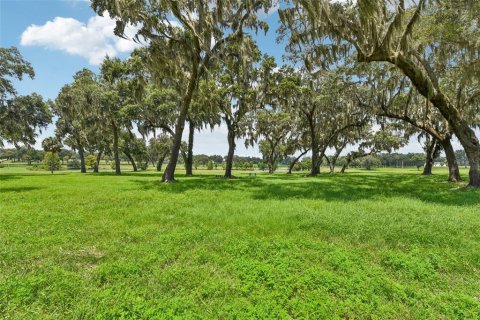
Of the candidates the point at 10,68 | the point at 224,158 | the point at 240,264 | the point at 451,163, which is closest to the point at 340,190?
the point at 240,264

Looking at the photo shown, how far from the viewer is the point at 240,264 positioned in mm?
4430

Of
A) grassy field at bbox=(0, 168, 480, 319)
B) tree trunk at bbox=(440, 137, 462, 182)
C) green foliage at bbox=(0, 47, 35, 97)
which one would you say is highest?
green foliage at bbox=(0, 47, 35, 97)

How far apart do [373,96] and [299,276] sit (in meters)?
20.9

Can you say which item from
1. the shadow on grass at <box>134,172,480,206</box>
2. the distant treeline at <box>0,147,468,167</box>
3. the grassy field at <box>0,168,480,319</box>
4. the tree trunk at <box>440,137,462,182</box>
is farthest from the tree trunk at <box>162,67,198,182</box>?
the distant treeline at <box>0,147,468,167</box>

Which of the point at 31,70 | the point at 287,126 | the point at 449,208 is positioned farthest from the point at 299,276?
the point at 287,126

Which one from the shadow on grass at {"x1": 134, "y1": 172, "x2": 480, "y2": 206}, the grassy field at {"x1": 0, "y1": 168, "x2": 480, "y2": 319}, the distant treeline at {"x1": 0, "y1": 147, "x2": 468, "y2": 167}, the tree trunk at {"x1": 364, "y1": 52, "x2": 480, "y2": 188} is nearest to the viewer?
the grassy field at {"x1": 0, "y1": 168, "x2": 480, "y2": 319}

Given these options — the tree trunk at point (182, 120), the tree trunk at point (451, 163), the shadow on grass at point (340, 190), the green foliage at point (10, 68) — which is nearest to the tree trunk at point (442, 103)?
the shadow on grass at point (340, 190)

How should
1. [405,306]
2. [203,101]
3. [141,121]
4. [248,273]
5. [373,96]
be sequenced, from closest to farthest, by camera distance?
[405,306] < [248,273] < [373,96] < [203,101] < [141,121]

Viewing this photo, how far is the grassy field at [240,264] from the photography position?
335 centimetres

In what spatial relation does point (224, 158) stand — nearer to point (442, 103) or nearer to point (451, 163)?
point (451, 163)

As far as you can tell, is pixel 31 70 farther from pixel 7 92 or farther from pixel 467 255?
pixel 467 255

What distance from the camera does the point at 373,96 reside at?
837 inches

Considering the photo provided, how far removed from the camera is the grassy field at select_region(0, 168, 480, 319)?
3352 millimetres

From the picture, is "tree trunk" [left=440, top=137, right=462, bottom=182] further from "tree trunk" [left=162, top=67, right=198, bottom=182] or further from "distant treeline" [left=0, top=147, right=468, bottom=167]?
"distant treeline" [left=0, top=147, right=468, bottom=167]
